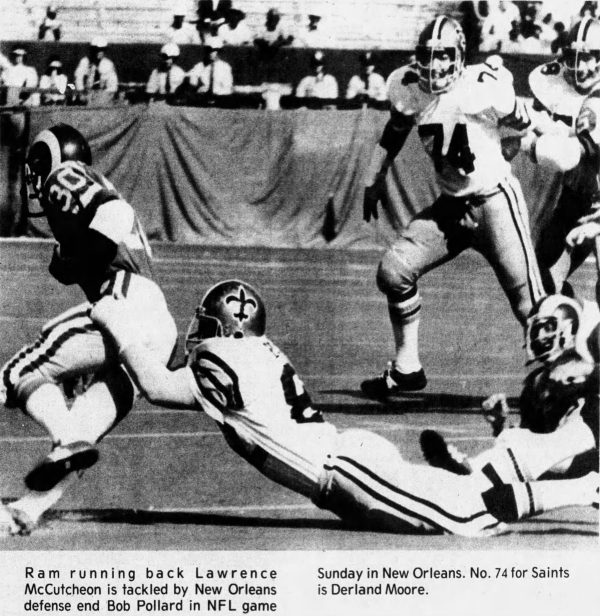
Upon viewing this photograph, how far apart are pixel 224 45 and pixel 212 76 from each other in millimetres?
730

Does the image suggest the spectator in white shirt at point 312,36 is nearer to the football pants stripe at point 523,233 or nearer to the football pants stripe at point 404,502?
the football pants stripe at point 523,233

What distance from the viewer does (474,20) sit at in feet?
26.1

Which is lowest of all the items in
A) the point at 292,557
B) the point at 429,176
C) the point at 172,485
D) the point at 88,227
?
the point at 292,557

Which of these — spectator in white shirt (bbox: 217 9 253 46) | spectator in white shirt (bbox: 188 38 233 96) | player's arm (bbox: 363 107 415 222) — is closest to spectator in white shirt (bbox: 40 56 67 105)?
spectator in white shirt (bbox: 188 38 233 96)

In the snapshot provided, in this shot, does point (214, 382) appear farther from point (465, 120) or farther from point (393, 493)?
point (465, 120)

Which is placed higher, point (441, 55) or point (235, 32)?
point (235, 32)

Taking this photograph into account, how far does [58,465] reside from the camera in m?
5.48

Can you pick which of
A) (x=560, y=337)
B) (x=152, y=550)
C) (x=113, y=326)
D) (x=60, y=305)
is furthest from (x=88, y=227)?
(x=560, y=337)

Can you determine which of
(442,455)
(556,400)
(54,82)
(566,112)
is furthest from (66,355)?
(54,82)

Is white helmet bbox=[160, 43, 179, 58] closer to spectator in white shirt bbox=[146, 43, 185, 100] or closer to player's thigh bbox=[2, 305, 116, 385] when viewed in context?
spectator in white shirt bbox=[146, 43, 185, 100]

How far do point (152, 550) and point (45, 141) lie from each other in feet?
6.41

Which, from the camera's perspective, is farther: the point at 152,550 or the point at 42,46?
the point at 42,46

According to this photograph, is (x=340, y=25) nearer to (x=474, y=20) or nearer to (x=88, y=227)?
(x=474, y=20)

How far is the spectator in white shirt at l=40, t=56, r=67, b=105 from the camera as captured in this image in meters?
9.09
